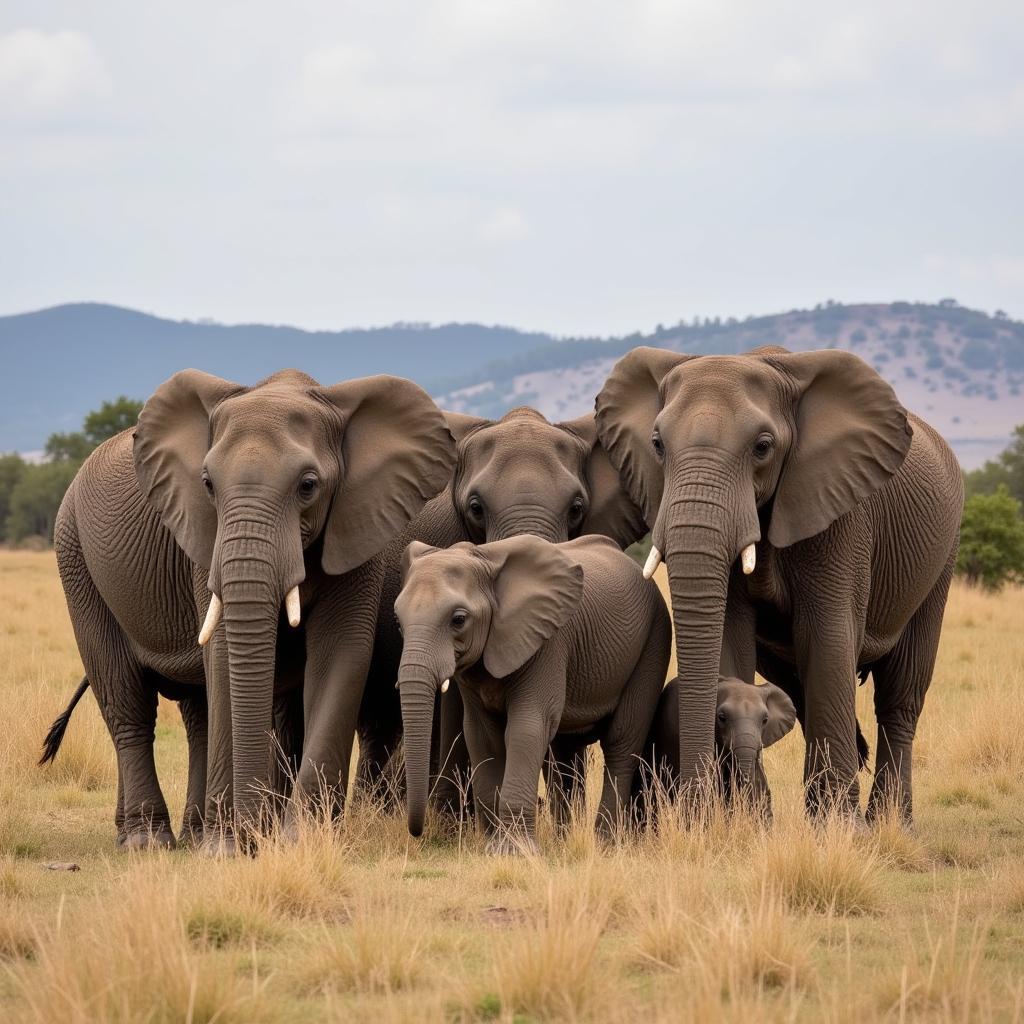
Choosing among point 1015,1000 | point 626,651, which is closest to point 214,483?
point 626,651

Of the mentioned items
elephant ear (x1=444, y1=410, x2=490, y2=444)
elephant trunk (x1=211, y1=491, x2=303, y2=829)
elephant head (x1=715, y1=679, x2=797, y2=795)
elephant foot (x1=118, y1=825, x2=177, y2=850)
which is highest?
elephant ear (x1=444, y1=410, x2=490, y2=444)

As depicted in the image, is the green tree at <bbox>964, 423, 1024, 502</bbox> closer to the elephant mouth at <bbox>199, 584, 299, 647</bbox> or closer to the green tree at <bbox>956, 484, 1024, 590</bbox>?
the green tree at <bbox>956, 484, 1024, 590</bbox>

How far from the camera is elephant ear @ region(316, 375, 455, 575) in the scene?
9.22 metres

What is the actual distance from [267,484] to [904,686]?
477 cm

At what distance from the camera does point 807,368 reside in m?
9.77

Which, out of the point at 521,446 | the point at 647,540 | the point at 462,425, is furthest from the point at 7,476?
the point at 521,446

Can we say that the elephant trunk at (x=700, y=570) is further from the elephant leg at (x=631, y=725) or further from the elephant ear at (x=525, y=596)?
the elephant leg at (x=631, y=725)

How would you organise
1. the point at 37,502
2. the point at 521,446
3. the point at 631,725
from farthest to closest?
the point at 37,502
the point at 521,446
the point at 631,725

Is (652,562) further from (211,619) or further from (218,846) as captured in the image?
(218,846)

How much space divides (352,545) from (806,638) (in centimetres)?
249

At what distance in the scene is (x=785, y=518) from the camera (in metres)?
9.48

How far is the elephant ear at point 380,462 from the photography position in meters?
9.22

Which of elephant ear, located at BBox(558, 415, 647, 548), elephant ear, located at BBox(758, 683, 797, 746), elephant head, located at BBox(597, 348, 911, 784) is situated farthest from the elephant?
elephant ear, located at BBox(758, 683, 797, 746)

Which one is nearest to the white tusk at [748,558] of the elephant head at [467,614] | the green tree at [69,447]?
the elephant head at [467,614]
